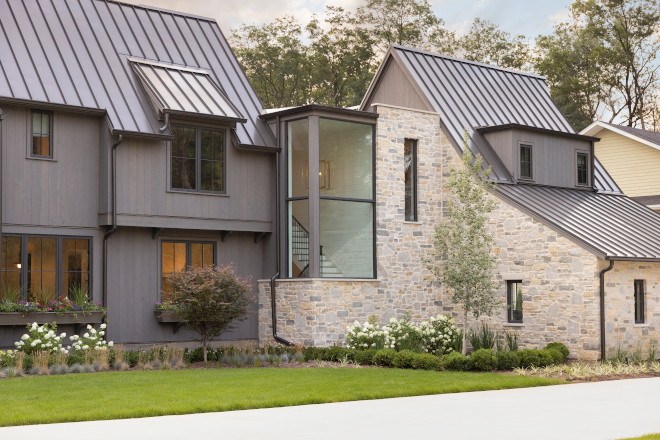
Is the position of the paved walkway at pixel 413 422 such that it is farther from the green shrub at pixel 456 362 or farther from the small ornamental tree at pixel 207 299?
the small ornamental tree at pixel 207 299

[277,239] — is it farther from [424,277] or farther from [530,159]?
[530,159]

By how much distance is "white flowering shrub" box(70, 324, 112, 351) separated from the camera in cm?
1583

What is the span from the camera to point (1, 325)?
15.8m

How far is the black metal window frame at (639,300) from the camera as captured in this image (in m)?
19.1

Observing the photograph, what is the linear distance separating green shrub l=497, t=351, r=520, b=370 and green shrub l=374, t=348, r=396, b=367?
2.11 meters

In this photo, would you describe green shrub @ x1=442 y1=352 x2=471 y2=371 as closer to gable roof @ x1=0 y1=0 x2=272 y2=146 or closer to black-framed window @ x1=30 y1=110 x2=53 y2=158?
gable roof @ x1=0 y1=0 x2=272 y2=146

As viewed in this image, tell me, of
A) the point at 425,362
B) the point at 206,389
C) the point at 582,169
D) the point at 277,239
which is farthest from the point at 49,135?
the point at 582,169

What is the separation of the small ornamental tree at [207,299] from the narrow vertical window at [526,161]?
362 inches

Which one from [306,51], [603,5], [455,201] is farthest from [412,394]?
[603,5]

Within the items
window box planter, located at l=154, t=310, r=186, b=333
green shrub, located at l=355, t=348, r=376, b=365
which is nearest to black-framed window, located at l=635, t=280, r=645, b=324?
green shrub, located at l=355, t=348, r=376, b=365

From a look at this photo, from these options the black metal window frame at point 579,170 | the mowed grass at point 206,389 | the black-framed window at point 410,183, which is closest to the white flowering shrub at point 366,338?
the mowed grass at point 206,389

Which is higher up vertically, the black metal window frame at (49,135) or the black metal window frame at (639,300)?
the black metal window frame at (49,135)

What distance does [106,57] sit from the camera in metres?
18.8

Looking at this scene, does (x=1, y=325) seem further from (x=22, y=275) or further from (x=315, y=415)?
(x=315, y=415)
